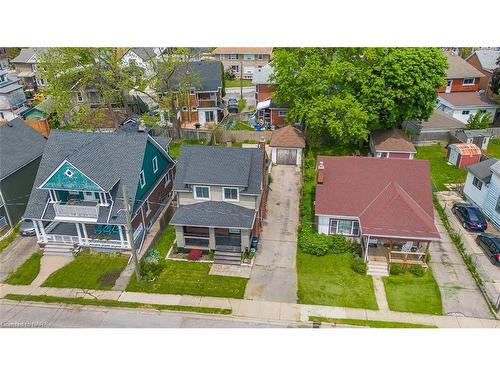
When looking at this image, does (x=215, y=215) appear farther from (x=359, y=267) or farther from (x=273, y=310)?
(x=359, y=267)

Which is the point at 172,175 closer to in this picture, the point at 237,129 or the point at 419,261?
the point at 237,129

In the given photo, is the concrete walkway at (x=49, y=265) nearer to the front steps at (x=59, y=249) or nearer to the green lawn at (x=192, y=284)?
the front steps at (x=59, y=249)

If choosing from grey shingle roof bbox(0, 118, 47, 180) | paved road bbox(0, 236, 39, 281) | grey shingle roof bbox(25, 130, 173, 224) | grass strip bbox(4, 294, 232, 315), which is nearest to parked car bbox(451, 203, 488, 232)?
grass strip bbox(4, 294, 232, 315)

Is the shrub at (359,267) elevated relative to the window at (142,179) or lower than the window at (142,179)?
lower

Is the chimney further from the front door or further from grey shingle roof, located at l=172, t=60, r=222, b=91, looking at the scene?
the front door

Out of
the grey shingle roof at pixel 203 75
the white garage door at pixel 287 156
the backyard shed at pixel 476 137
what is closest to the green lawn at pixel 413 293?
the white garage door at pixel 287 156

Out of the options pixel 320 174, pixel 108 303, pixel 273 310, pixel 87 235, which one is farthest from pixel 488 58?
pixel 108 303

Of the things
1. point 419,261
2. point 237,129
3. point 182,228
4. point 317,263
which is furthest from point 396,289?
point 237,129
